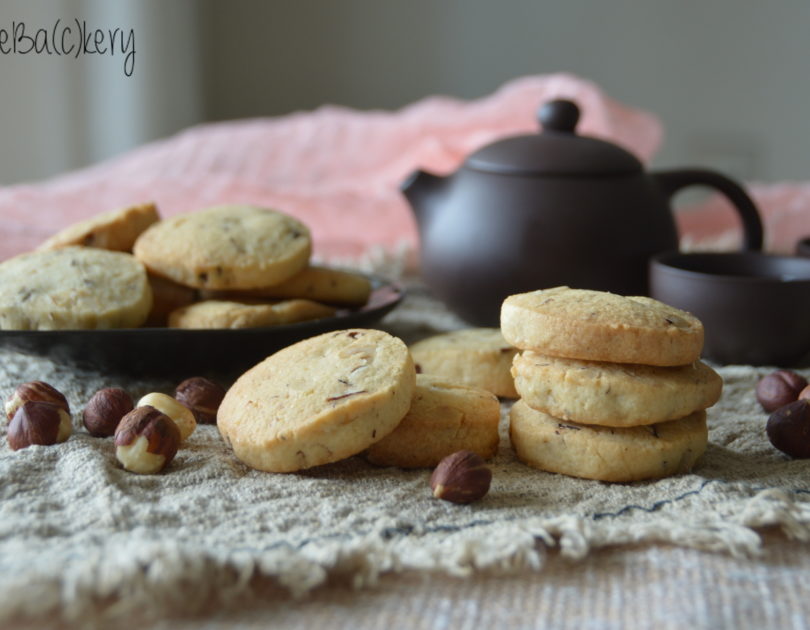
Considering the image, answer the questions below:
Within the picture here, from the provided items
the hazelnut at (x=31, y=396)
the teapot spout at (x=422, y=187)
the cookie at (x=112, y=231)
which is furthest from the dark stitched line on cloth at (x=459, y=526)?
the teapot spout at (x=422, y=187)

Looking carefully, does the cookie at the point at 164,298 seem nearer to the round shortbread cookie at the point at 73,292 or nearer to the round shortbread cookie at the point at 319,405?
the round shortbread cookie at the point at 73,292

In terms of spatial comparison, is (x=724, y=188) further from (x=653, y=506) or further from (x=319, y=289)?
(x=653, y=506)

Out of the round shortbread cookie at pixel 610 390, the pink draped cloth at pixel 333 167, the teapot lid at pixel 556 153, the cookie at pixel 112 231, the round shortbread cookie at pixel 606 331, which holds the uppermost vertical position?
the teapot lid at pixel 556 153

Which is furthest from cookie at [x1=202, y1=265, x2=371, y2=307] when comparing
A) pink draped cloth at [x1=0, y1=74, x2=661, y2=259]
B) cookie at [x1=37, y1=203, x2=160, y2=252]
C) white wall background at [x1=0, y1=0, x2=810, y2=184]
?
white wall background at [x1=0, y1=0, x2=810, y2=184]

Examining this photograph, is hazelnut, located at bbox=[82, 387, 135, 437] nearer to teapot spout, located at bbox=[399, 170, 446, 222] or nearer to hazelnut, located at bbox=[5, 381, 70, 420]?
hazelnut, located at bbox=[5, 381, 70, 420]

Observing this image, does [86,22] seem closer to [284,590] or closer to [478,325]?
[478,325]

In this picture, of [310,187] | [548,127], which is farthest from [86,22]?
[548,127]

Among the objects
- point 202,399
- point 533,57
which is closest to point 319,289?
point 202,399
